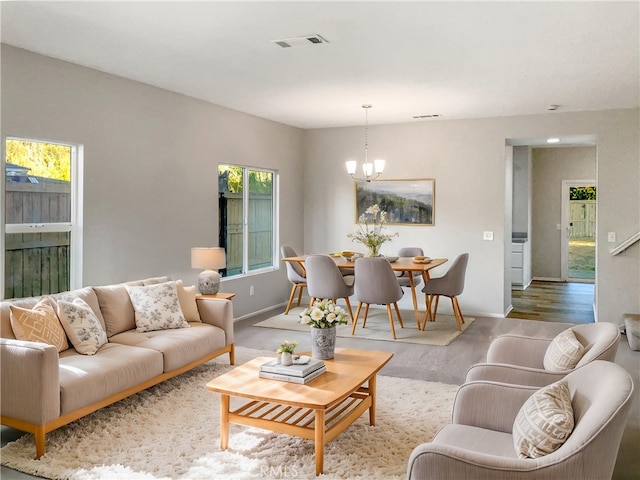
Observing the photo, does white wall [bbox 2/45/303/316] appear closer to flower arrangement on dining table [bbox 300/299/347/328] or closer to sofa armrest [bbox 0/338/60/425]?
sofa armrest [bbox 0/338/60/425]

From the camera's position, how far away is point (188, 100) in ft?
19.0

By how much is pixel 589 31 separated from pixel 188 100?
Answer: 380 cm

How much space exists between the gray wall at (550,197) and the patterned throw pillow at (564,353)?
834 centimetres

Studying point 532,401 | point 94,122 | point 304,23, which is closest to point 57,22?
point 94,122

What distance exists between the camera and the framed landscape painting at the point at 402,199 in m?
7.58

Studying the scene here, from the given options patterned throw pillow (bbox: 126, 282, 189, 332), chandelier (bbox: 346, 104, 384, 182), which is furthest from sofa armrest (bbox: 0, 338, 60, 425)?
chandelier (bbox: 346, 104, 384, 182)

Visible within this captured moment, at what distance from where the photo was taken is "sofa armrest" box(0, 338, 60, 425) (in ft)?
9.91

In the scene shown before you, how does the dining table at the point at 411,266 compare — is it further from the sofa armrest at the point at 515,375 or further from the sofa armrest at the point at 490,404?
the sofa armrest at the point at 490,404

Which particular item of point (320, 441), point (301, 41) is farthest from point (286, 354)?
point (301, 41)

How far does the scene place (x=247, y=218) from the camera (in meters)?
7.18

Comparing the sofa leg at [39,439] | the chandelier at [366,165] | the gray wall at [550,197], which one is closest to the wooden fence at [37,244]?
the sofa leg at [39,439]

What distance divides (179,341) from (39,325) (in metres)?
1.00

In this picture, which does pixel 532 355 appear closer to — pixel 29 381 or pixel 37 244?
pixel 29 381

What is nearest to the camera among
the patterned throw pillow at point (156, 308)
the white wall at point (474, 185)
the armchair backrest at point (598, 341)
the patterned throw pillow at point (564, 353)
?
the armchair backrest at point (598, 341)
